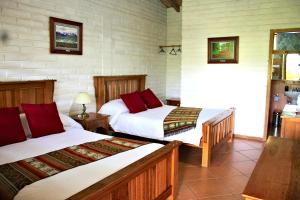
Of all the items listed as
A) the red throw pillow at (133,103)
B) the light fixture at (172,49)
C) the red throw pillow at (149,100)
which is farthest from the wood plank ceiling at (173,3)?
the red throw pillow at (133,103)

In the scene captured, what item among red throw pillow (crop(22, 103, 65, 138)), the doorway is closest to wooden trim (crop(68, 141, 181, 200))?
red throw pillow (crop(22, 103, 65, 138))

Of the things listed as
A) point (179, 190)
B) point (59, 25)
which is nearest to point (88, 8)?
point (59, 25)

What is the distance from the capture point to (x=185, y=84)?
587 cm

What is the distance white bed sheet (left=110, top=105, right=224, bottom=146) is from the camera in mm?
3756

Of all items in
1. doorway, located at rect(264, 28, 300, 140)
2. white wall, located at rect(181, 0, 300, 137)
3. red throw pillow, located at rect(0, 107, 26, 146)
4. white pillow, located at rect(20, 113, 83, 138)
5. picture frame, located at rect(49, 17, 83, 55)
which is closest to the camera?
red throw pillow, located at rect(0, 107, 26, 146)

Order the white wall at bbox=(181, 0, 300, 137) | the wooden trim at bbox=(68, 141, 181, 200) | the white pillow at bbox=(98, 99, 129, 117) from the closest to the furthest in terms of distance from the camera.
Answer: the wooden trim at bbox=(68, 141, 181, 200), the white pillow at bbox=(98, 99, 129, 117), the white wall at bbox=(181, 0, 300, 137)

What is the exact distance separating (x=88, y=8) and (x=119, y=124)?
1956 millimetres

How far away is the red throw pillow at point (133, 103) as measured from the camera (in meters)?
4.46

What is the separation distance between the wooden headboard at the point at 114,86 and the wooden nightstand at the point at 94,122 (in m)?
0.60

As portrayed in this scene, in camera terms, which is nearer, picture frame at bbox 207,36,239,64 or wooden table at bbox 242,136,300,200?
wooden table at bbox 242,136,300,200

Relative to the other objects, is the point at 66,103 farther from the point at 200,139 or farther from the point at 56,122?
the point at 200,139

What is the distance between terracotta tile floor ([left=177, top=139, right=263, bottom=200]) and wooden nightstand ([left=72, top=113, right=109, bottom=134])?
1.28m

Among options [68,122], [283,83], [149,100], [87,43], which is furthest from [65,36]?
[283,83]

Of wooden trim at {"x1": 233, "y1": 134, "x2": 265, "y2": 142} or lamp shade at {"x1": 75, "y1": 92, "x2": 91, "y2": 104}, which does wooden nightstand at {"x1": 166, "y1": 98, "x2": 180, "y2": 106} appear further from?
lamp shade at {"x1": 75, "y1": 92, "x2": 91, "y2": 104}
